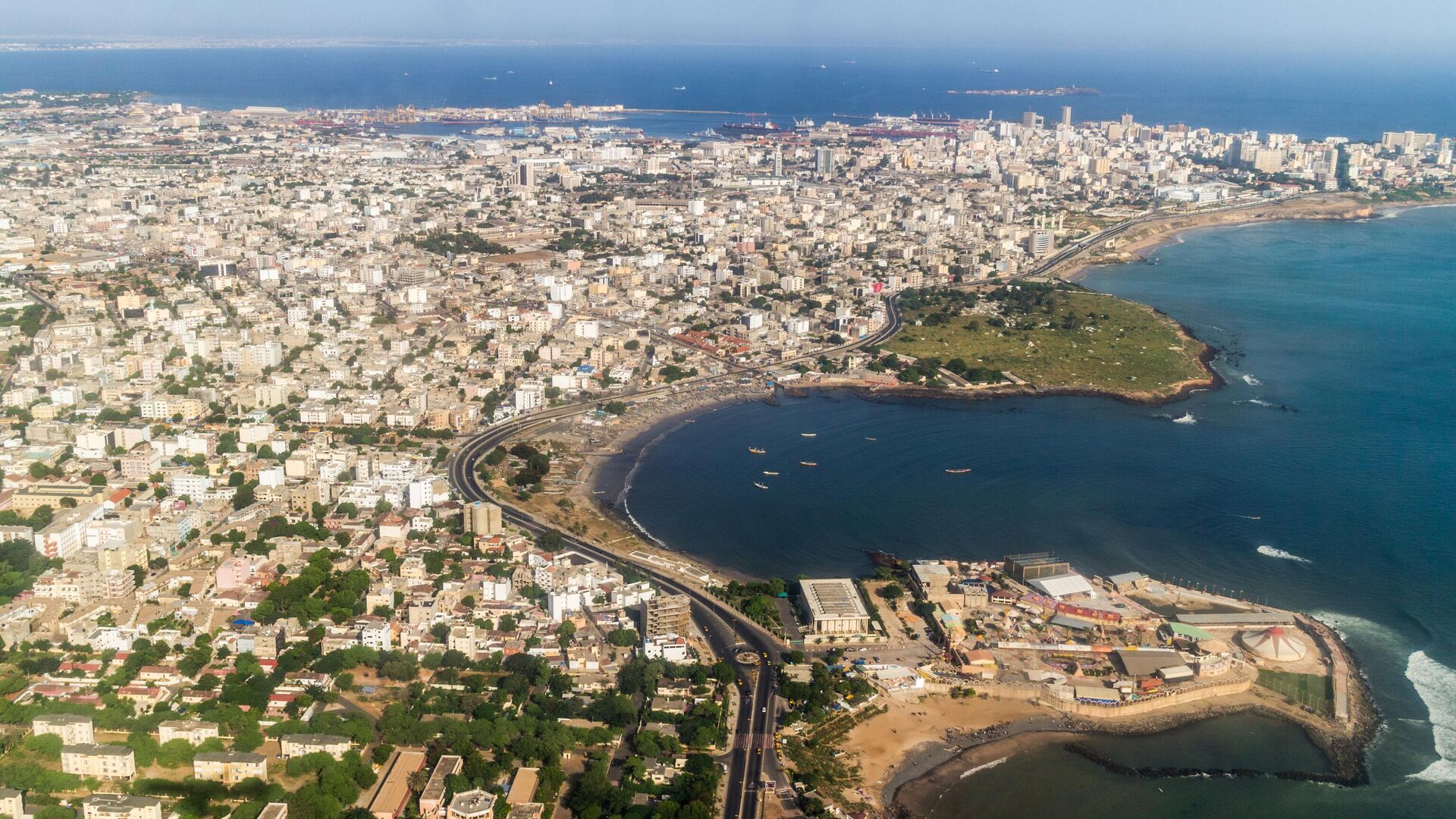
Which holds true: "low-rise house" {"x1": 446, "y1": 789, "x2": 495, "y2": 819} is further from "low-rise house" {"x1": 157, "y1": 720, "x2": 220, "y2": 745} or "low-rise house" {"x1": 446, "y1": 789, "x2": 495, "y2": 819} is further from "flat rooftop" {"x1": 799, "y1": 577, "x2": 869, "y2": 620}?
"flat rooftop" {"x1": 799, "y1": 577, "x2": 869, "y2": 620}

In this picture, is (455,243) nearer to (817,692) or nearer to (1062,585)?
→ (1062,585)

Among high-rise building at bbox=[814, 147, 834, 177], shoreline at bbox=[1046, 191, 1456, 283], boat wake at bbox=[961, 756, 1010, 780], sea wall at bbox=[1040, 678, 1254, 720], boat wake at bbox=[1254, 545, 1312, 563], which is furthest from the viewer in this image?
high-rise building at bbox=[814, 147, 834, 177]

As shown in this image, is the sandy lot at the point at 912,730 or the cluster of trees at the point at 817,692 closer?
the sandy lot at the point at 912,730

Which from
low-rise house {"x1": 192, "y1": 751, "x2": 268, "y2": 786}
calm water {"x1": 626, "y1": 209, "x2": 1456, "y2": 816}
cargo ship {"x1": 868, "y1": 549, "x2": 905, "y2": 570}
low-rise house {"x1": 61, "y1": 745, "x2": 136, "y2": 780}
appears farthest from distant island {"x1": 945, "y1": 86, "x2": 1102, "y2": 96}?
low-rise house {"x1": 61, "y1": 745, "x2": 136, "y2": 780}

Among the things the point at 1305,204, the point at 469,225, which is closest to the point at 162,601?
the point at 469,225

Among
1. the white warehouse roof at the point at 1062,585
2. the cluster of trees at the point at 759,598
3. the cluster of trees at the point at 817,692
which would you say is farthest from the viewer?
the white warehouse roof at the point at 1062,585

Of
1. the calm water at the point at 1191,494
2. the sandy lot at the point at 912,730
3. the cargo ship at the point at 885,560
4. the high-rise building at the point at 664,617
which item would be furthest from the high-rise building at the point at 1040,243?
the sandy lot at the point at 912,730

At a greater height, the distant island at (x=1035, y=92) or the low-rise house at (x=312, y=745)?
the distant island at (x=1035, y=92)

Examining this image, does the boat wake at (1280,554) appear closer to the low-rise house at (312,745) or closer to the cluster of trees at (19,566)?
the low-rise house at (312,745)
